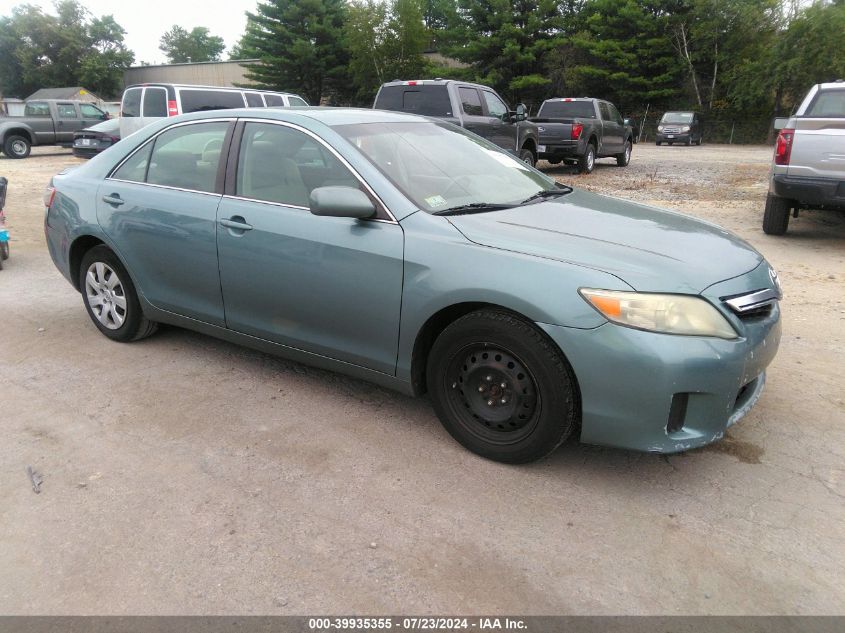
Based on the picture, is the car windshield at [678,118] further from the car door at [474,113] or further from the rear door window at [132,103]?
the rear door window at [132,103]

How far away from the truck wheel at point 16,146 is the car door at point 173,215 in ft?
66.0

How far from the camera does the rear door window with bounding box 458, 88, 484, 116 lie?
1138 cm

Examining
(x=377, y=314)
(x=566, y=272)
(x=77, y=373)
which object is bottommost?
(x=77, y=373)

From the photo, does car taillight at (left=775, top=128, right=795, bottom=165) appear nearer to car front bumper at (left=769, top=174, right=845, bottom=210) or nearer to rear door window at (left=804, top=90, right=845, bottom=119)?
car front bumper at (left=769, top=174, right=845, bottom=210)

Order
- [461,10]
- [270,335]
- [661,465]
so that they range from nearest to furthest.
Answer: [661,465] → [270,335] → [461,10]

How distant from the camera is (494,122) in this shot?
469 inches

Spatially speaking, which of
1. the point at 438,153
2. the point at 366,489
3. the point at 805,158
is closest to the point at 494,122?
the point at 805,158

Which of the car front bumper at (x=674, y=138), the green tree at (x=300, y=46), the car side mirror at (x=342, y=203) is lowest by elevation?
the car front bumper at (x=674, y=138)

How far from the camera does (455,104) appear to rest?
11.1 m

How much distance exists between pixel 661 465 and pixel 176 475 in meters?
2.30

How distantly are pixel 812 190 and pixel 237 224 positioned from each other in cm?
645

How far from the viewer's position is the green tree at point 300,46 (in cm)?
4491

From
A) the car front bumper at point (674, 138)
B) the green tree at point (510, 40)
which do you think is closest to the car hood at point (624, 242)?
the car front bumper at point (674, 138)

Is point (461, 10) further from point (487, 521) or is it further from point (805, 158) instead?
point (487, 521)
